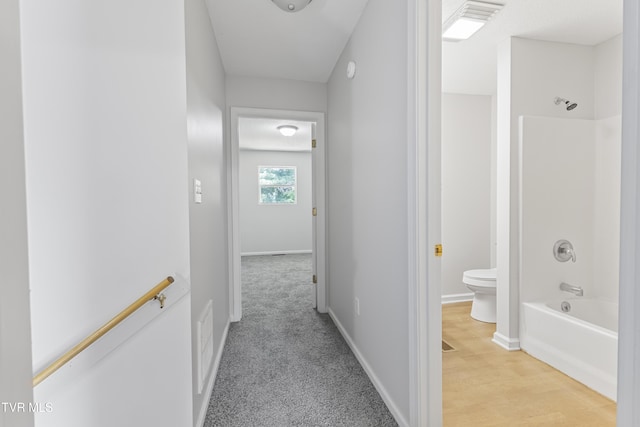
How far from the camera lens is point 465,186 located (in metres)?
3.28

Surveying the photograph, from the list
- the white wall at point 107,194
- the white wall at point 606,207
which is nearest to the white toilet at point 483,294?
the white wall at point 606,207

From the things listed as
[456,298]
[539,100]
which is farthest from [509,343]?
[539,100]

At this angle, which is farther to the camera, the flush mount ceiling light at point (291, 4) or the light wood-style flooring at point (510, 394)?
the flush mount ceiling light at point (291, 4)

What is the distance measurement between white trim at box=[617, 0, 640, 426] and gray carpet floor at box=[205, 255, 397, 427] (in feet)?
3.80

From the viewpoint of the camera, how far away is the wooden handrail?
2.90 ft

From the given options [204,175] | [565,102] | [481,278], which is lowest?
[481,278]

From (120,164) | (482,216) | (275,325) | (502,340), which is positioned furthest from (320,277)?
(120,164)

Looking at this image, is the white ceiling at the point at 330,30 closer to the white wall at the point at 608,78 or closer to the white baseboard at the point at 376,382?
the white wall at the point at 608,78

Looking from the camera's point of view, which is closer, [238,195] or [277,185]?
[238,195]

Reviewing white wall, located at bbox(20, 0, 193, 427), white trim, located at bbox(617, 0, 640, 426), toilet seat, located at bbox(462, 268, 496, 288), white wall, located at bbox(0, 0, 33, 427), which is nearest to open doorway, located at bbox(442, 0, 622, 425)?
toilet seat, located at bbox(462, 268, 496, 288)

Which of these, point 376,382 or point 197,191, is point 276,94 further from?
point 376,382

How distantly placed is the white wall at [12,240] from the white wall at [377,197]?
1275 mm

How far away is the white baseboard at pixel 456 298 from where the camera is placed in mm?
3209

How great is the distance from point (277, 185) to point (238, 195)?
3.89 m
